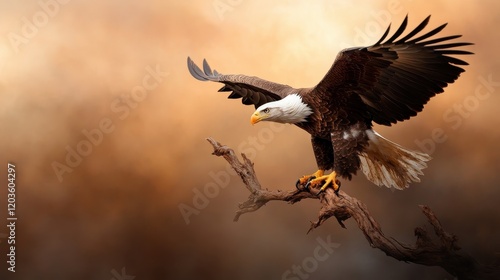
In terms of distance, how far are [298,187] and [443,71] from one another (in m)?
1.48

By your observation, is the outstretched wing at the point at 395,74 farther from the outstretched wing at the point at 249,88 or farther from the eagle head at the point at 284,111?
the outstretched wing at the point at 249,88

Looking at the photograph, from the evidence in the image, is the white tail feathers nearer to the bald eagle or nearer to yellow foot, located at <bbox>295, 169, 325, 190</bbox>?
the bald eagle

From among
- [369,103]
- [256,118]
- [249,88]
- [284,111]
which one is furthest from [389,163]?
[249,88]

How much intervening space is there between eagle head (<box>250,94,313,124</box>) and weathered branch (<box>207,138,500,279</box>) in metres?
0.61

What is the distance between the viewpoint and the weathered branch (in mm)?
4434

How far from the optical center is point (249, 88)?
5605 millimetres

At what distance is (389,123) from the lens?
5.00 meters

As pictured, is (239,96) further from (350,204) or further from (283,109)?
(350,204)

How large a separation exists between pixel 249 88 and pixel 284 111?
84 cm

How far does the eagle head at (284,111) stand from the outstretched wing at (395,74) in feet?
0.62

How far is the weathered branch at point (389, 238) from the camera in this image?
443cm

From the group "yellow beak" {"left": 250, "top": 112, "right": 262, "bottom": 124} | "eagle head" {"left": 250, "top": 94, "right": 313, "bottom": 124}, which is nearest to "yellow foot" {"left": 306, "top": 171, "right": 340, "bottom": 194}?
"eagle head" {"left": 250, "top": 94, "right": 313, "bottom": 124}

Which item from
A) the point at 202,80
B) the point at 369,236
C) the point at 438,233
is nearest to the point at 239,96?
the point at 202,80

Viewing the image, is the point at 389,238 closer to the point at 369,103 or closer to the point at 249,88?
the point at 369,103
